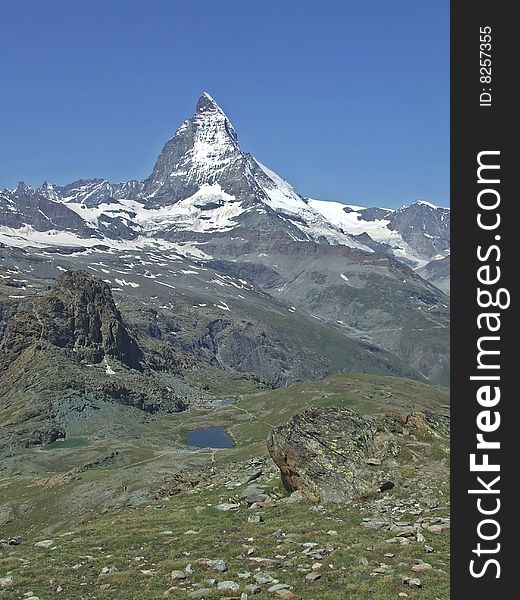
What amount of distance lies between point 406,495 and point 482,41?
2792 centimetres

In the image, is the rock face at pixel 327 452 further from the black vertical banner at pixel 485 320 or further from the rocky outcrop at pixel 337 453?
the black vertical banner at pixel 485 320

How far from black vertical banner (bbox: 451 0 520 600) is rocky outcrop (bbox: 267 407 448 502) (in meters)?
24.4

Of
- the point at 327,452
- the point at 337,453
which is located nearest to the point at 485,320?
the point at 327,452

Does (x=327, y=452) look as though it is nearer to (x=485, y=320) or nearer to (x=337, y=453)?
(x=337, y=453)

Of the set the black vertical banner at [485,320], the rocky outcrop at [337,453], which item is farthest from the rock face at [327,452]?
the black vertical banner at [485,320]

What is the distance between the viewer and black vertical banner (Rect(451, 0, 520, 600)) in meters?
13.2

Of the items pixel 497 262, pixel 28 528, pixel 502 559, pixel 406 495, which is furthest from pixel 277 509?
pixel 28 528

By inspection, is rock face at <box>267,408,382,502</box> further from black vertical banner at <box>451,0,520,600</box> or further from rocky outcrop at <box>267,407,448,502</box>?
black vertical banner at <box>451,0,520,600</box>

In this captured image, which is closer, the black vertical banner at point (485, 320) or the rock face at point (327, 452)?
the black vertical banner at point (485, 320)

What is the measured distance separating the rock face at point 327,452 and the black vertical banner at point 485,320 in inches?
956

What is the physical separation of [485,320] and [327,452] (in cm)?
2806

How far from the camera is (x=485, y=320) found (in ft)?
44.0

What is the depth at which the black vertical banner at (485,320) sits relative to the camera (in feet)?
43.2

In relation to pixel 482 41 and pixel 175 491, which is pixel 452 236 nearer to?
pixel 482 41
